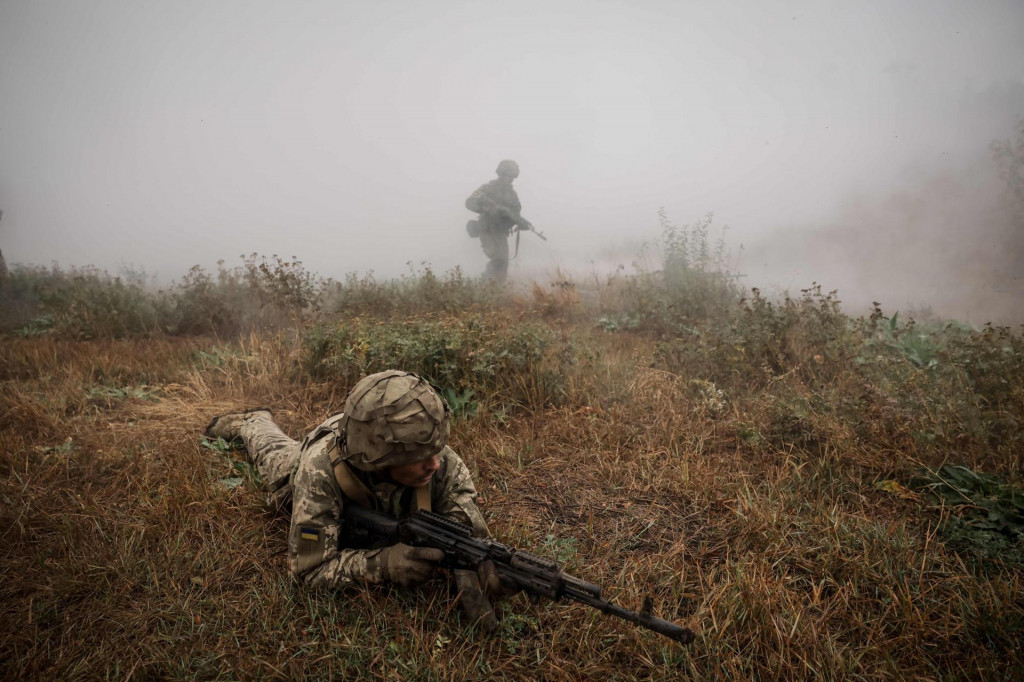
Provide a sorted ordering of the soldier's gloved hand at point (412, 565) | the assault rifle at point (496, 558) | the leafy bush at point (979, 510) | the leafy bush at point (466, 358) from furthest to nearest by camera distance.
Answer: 1. the leafy bush at point (466, 358)
2. the leafy bush at point (979, 510)
3. the soldier's gloved hand at point (412, 565)
4. the assault rifle at point (496, 558)

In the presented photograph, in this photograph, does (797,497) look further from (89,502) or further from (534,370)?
(89,502)

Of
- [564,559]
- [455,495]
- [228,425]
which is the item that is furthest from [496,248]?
[564,559]

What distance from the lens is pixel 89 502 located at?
2637 millimetres

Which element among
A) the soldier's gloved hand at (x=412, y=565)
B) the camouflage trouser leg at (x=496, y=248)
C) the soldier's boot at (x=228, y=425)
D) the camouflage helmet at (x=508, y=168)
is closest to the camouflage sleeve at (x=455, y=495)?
the soldier's gloved hand at (x=412, y=565)

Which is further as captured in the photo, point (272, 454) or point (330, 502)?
point (272, 454)

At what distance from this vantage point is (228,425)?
3.42m

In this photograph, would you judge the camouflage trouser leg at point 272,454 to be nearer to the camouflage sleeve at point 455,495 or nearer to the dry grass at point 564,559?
the dry grass at point 564,559

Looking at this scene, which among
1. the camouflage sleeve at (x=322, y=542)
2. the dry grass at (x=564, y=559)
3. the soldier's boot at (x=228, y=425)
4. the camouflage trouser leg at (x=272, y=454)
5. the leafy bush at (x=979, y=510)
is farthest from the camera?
the soldier's boot at (x=228, y=425)

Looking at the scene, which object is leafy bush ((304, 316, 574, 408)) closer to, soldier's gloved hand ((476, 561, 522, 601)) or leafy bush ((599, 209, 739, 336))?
soldier's gloved hand ((476, 561, 522, 601))

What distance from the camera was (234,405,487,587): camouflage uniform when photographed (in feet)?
6.70

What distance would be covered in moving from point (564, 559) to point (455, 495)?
642 millimetres

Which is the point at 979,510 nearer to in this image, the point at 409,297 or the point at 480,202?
the point at 409,297

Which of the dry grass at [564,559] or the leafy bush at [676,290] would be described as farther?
the leafy bush at [676,290]

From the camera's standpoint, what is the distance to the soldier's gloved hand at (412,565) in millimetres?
1912
